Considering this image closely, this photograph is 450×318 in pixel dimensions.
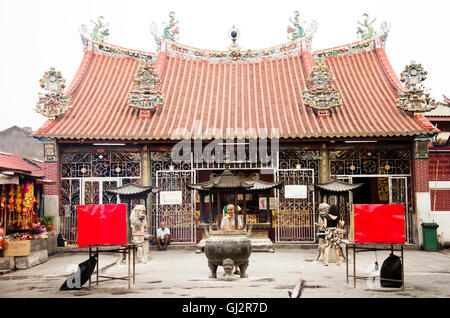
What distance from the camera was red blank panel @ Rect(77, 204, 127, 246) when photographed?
820cm

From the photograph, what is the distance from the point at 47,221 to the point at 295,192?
25.2 feet

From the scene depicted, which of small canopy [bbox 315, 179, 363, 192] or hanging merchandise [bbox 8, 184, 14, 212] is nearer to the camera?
hanging merchandise [bbox 8, 184, 14, 212]

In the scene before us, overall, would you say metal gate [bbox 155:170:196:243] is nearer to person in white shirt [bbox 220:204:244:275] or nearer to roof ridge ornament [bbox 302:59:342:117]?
roof ridge ornament [bbox 302:59:342:117]

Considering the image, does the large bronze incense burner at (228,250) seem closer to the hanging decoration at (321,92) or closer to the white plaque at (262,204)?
the white plaque at (262,204)

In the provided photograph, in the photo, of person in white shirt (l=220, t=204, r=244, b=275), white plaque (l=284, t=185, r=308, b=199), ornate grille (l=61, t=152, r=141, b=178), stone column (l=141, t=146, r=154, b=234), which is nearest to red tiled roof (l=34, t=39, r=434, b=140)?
stone column (l=141, t=146, r=154, b=234)

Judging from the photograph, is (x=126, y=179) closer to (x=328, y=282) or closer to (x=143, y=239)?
(x=143, y=239)

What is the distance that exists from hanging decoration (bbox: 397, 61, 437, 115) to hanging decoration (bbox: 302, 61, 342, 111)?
2.05 m

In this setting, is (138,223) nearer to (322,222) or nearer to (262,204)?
(322,222)

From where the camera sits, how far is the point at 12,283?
966 cm

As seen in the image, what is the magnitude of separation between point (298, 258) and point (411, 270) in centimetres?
303

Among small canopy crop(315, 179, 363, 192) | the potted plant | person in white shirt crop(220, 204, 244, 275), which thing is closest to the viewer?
person in white shirt crop(220, 204, 244, 275)

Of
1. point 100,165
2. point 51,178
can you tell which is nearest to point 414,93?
point 100,165

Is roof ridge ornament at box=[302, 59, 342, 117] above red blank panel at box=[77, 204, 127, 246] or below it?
above

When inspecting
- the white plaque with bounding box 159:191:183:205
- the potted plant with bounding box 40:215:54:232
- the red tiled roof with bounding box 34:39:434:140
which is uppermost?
the red tiled roof with bounding box 34:39:434:140
